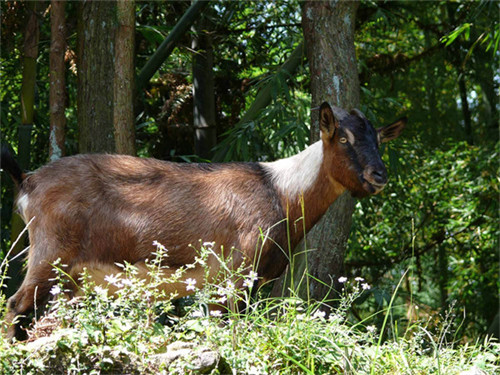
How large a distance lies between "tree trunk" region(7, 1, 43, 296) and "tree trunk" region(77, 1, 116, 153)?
1.69ft

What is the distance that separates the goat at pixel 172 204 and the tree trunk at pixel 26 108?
1222 millimetres

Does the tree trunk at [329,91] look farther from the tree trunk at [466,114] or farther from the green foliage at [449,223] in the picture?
the tree trunk at [466,114]

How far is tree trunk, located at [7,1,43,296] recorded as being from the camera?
612 cm

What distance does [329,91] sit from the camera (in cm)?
605

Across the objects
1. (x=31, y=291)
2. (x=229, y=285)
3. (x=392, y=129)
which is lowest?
(x=31, y=291)

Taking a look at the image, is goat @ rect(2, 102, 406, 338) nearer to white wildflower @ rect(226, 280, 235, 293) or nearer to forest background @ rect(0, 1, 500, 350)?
forest background @ rect(0, 1, 500, 350)

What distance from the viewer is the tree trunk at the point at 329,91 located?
603 cm

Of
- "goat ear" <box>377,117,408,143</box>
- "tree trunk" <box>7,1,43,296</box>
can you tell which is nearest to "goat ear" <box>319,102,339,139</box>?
"goat ear" <box>377,117,408,143</box>

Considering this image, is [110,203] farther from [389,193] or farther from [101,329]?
[389,193]

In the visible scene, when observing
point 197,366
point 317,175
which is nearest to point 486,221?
point 317,175

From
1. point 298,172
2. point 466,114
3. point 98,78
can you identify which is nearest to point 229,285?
point 298,172

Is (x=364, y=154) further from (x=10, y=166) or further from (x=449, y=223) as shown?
(x=449, y=223)

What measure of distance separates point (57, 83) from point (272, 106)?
221 centimetres

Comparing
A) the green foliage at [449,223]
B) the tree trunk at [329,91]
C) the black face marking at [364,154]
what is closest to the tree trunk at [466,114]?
the green foliage at [449,223]
